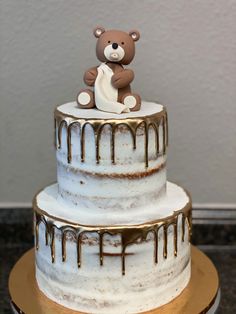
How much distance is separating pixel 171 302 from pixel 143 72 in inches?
28.5

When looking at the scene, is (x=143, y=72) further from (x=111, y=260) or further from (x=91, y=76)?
(x=111, y=260)

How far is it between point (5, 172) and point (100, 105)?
0.66 m

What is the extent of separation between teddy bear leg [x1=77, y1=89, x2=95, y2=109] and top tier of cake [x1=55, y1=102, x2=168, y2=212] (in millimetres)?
15

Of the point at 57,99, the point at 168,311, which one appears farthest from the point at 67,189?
the point at 57,99

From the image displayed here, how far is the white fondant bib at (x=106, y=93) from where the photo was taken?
1158 mm

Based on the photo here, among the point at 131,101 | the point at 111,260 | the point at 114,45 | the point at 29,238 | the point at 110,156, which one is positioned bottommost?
the point at 29,238

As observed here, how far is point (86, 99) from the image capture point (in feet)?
3.90

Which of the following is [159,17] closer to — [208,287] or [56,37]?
[56,37]

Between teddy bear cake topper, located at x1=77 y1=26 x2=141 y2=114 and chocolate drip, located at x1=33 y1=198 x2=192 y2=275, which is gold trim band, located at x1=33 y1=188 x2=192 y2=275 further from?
teddy bear cake topper, located at x1=77 y1=26 x2=141 y2=114

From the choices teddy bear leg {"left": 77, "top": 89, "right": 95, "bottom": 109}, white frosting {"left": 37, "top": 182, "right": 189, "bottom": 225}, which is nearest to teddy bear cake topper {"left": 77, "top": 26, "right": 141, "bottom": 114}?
teddy bear leg {"left": 77, "top": 89, "right": 95, "bottom": 109}

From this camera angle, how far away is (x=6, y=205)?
1746mm

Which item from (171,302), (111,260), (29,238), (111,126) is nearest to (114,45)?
(111,126)

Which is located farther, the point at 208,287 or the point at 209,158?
the point at 209,158

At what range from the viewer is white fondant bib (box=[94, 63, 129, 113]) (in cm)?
116
